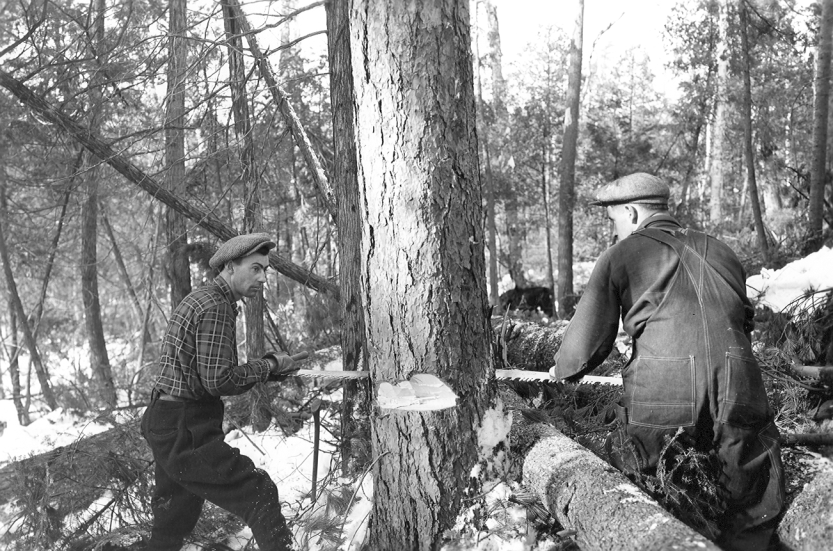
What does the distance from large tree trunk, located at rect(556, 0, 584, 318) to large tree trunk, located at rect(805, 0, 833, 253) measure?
425cm

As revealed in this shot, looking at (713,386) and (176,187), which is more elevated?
(176,187)

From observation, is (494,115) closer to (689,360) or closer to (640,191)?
(640,191)

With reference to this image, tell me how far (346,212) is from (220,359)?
1.39m

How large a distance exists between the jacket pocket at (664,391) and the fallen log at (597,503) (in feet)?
1.00

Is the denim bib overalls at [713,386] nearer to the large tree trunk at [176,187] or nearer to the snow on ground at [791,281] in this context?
the snow on ground at [791,281]

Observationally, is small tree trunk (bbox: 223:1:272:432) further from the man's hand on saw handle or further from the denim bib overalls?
the denim bib overalls

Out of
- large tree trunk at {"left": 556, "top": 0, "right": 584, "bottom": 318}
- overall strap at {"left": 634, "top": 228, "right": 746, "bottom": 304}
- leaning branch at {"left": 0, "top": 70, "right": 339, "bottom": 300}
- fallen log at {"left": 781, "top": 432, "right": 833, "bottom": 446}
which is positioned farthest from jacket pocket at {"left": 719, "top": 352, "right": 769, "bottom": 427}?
large tree trunk at {"left": 556, "top": 0, "right": 584, "bottom": 318}

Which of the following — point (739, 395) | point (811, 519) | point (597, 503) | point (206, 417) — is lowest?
point (811, 519)

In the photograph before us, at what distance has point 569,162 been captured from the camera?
12430mm

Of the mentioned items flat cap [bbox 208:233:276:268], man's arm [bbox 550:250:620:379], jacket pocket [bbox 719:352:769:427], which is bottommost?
jacket pocket [bbox 719:352:769:427]

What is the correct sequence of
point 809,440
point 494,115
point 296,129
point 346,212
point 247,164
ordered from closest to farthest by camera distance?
point 809,440
point 346,212
point 296,129
point 247,164
point 494,115

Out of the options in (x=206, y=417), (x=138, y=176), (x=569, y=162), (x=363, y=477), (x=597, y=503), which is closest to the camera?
(x=597, y=503)

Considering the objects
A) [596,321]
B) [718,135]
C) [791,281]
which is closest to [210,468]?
[596,321]

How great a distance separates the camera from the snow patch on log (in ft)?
8.36
